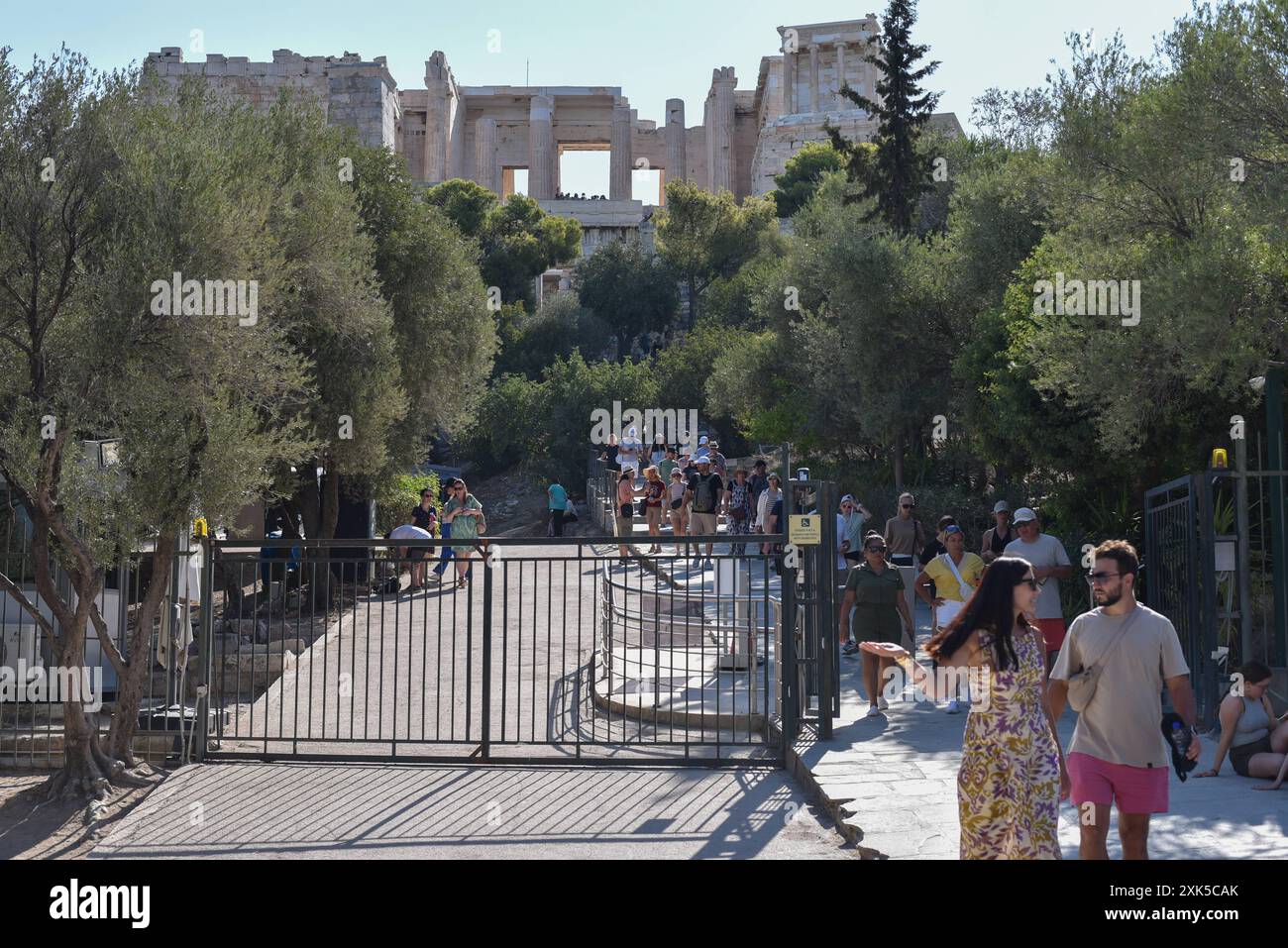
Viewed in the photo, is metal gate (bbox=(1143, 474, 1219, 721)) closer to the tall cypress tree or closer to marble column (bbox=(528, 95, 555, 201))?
the tall cypress tree

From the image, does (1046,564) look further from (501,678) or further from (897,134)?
(897,134)

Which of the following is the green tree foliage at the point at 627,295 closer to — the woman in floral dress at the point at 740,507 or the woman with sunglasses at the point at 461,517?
the woman in floral dress at the point at 740,507

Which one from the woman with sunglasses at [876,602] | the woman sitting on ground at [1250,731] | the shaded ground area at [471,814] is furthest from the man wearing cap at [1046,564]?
the shaded ground area at [471,814]

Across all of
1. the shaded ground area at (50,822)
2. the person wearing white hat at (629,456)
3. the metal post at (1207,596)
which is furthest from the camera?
the person wearing white hat at (629,456)

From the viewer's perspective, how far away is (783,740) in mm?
9180

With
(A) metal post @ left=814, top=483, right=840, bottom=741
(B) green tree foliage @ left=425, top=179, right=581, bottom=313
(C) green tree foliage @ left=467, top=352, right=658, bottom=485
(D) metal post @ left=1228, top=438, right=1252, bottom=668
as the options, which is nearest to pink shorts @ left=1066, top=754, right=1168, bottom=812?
(A) metal post @ left=814, top=483, right=840, bottom=741

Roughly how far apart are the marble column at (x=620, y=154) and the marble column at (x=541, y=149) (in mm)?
3822

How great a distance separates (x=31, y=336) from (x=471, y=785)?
4.36 metres

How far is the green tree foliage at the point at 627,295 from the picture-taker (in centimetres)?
5019

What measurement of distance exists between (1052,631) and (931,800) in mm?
3112

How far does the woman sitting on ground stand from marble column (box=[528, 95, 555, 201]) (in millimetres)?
72985

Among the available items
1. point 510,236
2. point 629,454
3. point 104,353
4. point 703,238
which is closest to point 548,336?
point 703,238

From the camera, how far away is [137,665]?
31.3 feet
